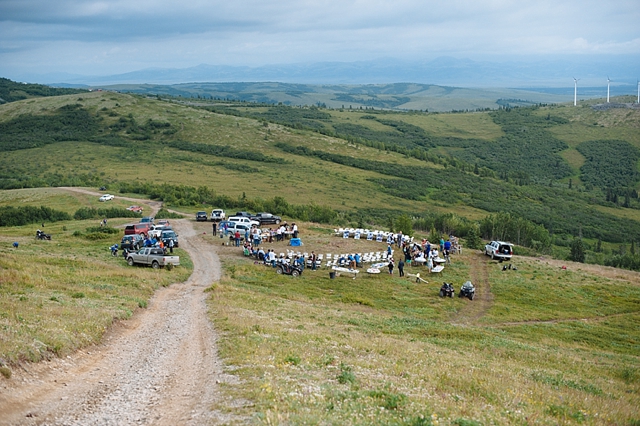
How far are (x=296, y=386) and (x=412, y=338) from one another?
39.6 ft

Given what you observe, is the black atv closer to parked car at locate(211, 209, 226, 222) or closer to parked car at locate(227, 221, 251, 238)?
parked car at locate(227, 221, 251, 238)

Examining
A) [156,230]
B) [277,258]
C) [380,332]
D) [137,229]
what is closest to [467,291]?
[380,332]

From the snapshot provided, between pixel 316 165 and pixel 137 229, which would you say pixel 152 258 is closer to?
pixel 137 229

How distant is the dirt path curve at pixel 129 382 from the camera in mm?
11656

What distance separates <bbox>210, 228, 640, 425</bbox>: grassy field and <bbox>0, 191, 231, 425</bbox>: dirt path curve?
0.75 metres

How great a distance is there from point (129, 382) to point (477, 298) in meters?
27.2

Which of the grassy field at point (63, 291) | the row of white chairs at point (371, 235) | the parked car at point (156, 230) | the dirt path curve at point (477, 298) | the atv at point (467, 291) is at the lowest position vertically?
the dirt path curve at point (477, 298)

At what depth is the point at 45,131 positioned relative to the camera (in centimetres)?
14725

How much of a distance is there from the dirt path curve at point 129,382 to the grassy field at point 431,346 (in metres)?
0.75

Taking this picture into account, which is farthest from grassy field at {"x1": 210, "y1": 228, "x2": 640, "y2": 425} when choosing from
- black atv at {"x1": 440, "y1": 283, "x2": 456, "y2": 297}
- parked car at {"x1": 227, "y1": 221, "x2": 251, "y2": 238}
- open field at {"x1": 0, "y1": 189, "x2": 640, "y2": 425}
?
parked car at {"x1": 227, "y1": 221, "x2": 251, "y2": 238}

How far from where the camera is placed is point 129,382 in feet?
46.9

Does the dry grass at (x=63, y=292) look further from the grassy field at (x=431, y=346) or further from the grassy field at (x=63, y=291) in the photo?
the grassy field at (x=431, y=346)

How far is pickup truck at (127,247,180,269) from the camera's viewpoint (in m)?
36.7

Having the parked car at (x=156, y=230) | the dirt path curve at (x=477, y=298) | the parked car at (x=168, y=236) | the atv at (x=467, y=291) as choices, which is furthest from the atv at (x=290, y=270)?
the parked car at (x=156, y=230)
